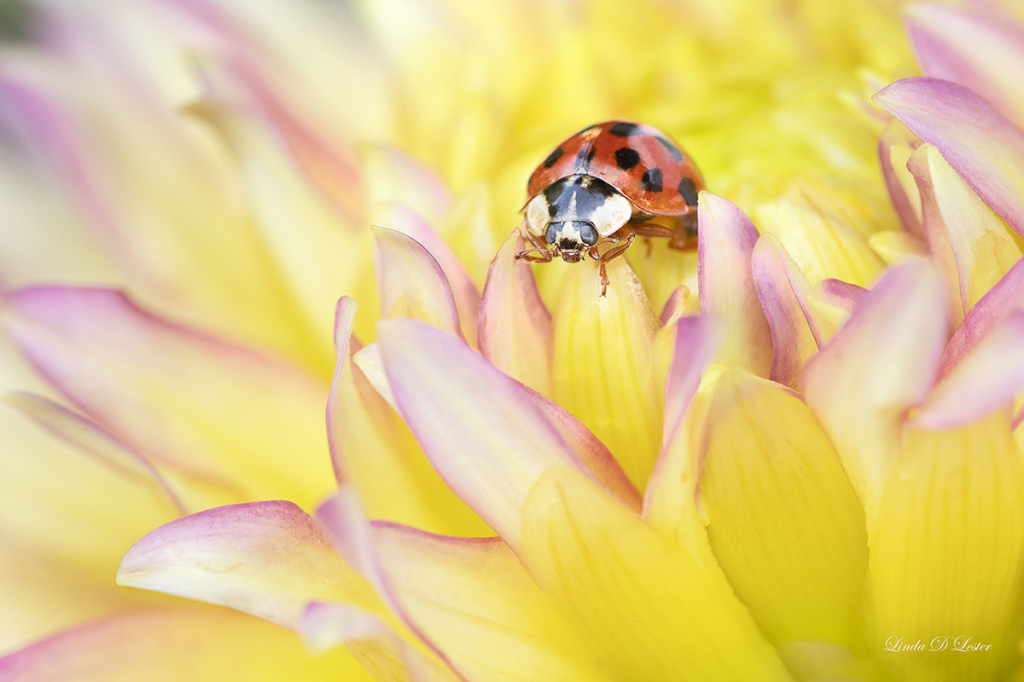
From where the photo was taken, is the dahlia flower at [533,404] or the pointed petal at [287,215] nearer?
the dahlia flower at [533,404]

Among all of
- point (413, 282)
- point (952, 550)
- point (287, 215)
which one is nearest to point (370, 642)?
point (413, 282)

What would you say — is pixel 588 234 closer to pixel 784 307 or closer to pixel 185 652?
pixel 784 307

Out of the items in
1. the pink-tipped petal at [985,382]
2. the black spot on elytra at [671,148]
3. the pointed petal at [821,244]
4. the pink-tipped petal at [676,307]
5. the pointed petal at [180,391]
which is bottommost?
the pink-tipped petal at [985,382]

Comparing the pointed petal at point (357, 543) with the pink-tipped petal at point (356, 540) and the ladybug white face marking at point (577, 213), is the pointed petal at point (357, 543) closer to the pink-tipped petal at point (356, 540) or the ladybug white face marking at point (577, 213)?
the pink-tipped petal at point (356, 540)
